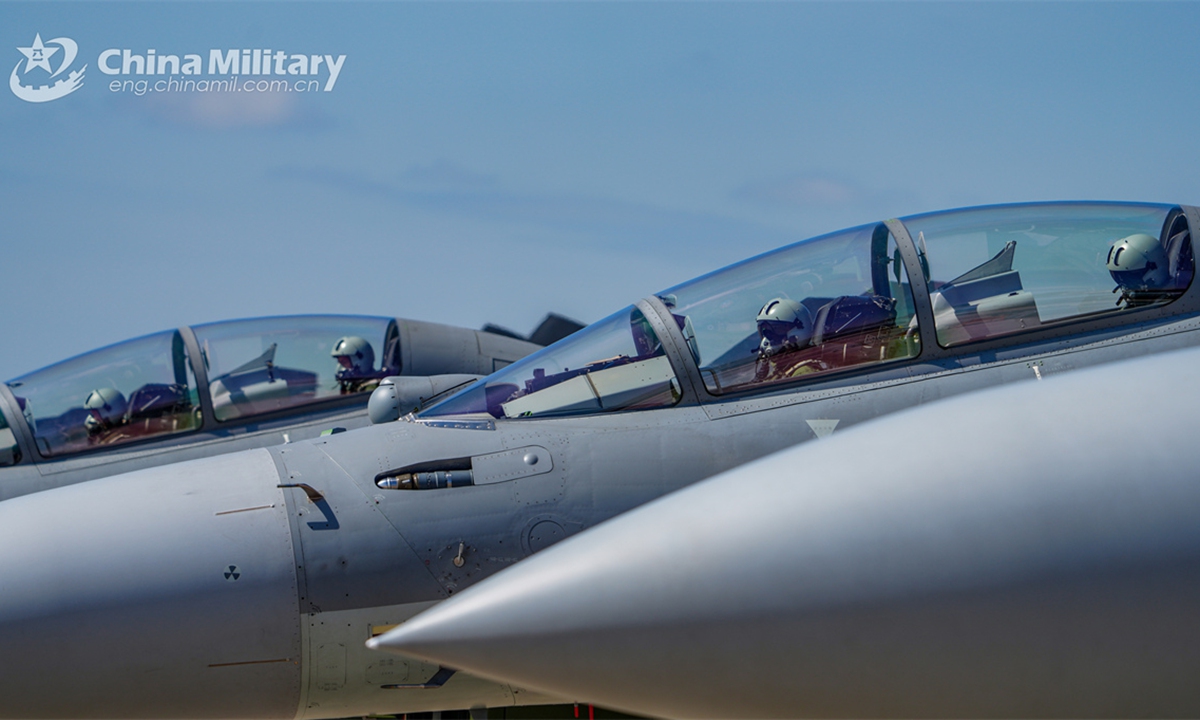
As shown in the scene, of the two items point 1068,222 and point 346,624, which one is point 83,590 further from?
point 1068,222

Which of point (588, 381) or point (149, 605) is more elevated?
point (588, 381)

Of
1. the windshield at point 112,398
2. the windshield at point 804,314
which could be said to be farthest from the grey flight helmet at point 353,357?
the windshield at point 804,314

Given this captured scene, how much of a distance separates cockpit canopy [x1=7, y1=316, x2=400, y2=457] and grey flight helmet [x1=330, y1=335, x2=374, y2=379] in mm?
15

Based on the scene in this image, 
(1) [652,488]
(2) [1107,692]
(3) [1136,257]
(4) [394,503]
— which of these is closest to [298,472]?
(4) [394,503]

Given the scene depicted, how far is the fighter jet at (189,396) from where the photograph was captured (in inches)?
402

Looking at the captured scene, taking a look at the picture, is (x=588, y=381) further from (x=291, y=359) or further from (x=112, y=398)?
(x=112, y=398)

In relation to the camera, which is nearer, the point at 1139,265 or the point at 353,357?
the point at 1139,265

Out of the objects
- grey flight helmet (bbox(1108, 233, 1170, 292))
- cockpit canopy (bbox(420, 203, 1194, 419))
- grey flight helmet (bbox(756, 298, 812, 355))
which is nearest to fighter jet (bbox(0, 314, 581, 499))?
cockpit canopy (bbox(420, 203, 1194, 419))

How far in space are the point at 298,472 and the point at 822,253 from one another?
3364 mm

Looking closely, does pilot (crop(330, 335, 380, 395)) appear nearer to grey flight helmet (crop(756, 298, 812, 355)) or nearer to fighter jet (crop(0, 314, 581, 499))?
fighter jet (crop(0, 314, 581, 499))

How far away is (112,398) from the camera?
1055 cm

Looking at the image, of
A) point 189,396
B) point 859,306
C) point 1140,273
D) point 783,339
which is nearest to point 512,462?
point 783,339

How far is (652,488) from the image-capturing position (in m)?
6.06

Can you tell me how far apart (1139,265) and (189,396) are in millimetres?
8074
